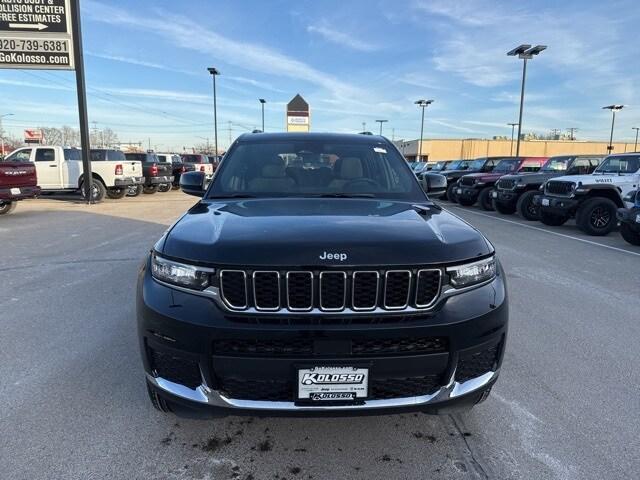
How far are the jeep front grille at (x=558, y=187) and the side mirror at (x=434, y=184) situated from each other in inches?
339

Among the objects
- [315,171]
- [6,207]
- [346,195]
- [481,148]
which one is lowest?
[6,207]

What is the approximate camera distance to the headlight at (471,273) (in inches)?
86.8

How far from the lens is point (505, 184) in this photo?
47.7 ft

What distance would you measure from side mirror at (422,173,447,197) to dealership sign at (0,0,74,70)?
15.8m

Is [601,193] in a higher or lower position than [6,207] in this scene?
higher

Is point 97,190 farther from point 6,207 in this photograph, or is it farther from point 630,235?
point 630,235

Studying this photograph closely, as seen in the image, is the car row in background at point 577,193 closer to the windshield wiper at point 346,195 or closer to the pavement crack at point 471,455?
the windshield wiper at point 346,195

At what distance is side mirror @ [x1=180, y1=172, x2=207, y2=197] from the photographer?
398 cm

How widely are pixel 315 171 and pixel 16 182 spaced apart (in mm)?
11832

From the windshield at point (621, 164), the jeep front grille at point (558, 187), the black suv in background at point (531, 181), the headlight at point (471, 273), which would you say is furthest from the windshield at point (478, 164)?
the headlight at point (471, 273)

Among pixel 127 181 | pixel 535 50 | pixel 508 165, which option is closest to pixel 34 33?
pixel 127 181

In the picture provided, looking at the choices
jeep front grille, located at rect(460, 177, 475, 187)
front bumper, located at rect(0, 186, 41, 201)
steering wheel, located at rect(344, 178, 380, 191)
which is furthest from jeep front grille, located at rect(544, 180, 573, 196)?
front bumper, located at rect(0, 186, 41, 201)

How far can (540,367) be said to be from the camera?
350 centimetres

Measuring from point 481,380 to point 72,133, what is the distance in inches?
5111
